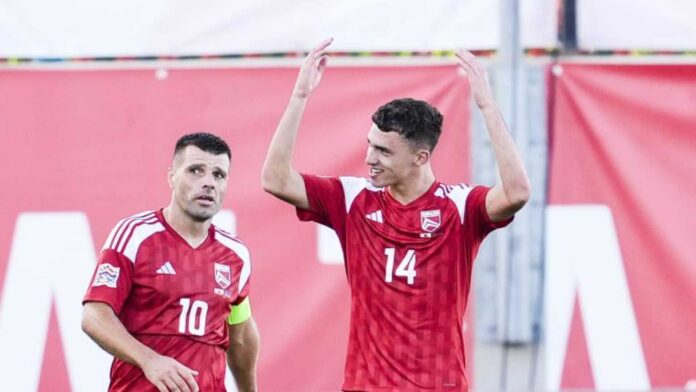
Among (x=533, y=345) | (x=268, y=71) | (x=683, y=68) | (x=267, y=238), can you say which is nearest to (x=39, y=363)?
(x=267, y=238)

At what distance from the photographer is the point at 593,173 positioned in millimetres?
7574

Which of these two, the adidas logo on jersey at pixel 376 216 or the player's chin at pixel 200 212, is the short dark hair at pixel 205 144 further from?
the adidas logo on jersey at pixel 376 216

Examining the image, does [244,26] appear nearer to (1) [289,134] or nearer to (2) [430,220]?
(1) [289,134]

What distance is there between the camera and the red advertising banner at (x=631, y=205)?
24.7 feet

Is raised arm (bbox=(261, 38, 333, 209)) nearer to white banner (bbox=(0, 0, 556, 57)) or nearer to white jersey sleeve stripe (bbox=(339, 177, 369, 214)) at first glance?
white jersey sleeve stripe (bbox=(339, 177, 369, 214))

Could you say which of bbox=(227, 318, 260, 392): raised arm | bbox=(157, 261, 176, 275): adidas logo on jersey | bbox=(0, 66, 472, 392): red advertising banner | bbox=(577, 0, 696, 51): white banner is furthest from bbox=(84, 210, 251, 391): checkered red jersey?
bbox=(577, 0, 696, 51): white banner

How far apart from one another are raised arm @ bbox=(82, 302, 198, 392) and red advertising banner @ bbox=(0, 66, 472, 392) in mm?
2038

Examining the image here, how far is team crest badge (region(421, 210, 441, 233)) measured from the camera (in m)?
5.51

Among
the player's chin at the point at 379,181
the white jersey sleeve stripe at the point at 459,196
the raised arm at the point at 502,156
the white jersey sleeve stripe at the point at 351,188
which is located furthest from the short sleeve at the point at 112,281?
the raised arm at the point at 502,156

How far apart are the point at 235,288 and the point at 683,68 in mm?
3034

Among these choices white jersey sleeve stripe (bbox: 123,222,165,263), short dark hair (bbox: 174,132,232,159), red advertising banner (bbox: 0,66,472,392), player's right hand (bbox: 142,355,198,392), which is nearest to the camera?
player's right hand (bbox: 142,355,198,392)

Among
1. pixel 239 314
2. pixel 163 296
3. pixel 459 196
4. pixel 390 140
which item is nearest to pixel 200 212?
pixel 163 296

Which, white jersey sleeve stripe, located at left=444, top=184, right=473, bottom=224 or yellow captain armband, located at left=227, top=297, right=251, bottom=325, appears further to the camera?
yellow captain armband, located at left=227, top=297, right=251, bottom=325

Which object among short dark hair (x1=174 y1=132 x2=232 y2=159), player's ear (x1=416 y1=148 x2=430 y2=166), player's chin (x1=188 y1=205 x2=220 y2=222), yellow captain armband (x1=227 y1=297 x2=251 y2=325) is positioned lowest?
yellow captain armband (x1=227 y1=297 x2=251 y2=325)
